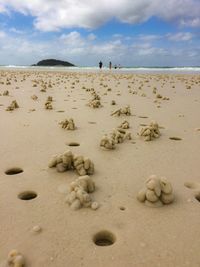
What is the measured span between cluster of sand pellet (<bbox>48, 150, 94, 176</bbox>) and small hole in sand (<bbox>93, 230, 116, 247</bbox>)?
30.5 inches

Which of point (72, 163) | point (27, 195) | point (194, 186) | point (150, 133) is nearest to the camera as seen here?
point (27, 195)

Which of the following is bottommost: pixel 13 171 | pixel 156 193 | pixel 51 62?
pixel 51 62

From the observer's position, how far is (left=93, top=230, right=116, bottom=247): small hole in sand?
1.74 m

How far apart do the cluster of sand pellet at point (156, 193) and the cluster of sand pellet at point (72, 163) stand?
0.58m

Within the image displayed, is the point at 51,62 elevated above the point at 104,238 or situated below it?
below

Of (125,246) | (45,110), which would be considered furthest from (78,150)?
(45,110)

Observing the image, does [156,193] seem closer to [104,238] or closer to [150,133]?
[104,238]

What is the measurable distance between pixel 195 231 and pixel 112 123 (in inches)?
112

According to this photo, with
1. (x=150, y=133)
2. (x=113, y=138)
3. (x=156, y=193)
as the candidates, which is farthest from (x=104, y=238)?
(x=150, y=133)

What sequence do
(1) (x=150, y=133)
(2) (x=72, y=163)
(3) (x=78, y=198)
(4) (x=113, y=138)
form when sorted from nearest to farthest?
1. (3) (x=78, y=198)
2. (2) (x=72, y=163)
3. (4) (x=113, y=138)
4. (1) (x=150, y=133)

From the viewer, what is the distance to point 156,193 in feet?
6.77

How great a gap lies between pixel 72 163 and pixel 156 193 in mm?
883

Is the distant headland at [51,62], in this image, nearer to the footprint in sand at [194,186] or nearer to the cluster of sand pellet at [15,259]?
the footprint in sand at [194,186]

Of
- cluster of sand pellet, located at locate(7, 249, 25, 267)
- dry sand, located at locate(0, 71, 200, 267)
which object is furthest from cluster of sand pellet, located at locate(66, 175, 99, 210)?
cluster of sand pellet, located at locate(7, 249, 25, 267)
